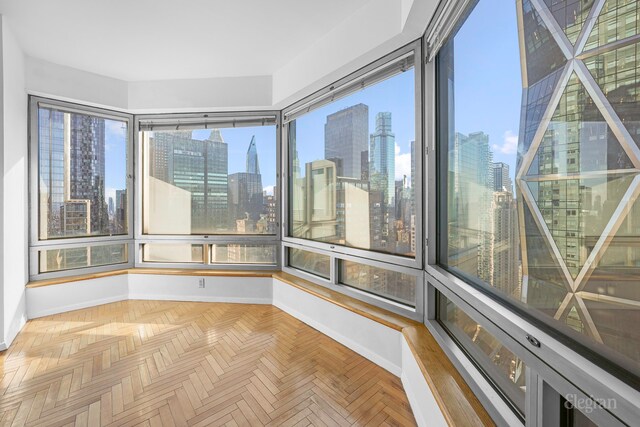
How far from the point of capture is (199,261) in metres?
3.69

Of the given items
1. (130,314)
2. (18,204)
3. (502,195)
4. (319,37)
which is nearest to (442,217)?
(502,195)

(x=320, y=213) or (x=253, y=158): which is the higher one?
(x=253, y=158)

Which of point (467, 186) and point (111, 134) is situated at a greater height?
point (111, 134)

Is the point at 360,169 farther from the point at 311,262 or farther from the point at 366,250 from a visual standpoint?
the point at 311,262

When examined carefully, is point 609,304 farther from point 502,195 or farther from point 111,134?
point 111,134

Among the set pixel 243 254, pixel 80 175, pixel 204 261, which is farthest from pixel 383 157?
pixel 80 175

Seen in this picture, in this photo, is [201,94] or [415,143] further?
[201,94]

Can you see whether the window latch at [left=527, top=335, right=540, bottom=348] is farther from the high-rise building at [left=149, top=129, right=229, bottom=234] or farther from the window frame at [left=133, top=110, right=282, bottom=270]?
the high-rise building at [left=149, top=129, right=229, bottom=234]

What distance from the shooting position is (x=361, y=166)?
8.13 feet

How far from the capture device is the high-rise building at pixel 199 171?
11.8 feet

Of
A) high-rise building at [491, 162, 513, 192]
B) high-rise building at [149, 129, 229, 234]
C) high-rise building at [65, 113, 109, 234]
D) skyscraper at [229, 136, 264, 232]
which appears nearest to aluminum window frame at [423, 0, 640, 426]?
high-rise building at [491, 162, 513, 192]

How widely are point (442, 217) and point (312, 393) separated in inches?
56.3

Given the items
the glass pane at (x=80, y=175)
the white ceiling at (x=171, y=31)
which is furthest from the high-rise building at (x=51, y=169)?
the white ceiling at (x=171, y=31)

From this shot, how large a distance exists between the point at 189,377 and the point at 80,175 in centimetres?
285
